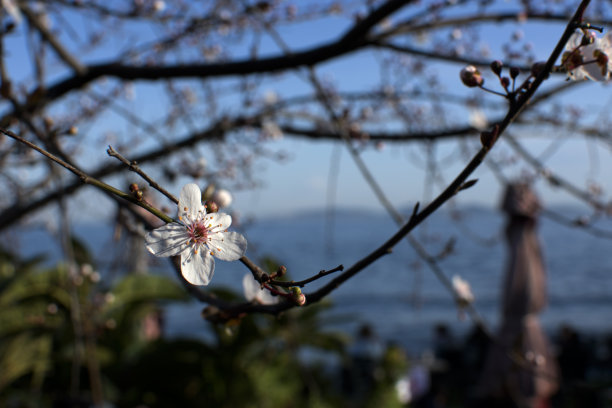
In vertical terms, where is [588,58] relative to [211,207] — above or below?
above

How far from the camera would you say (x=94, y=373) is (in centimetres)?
113

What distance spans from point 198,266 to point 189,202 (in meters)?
0.07

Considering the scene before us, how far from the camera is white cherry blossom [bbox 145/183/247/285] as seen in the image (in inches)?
21.1

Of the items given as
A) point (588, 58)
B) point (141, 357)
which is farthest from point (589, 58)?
point (141, 357)

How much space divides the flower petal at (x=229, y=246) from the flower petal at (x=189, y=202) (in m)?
0.04

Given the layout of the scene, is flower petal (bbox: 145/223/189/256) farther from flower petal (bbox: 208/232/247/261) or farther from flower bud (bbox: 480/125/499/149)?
flower bud (bbox: 480/125/499/149)

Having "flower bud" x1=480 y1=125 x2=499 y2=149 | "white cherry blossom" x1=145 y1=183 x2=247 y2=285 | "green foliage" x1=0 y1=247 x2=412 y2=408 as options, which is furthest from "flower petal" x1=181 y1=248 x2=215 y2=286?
"green foliage" x1=0 y1=247 x2=412 y2=408

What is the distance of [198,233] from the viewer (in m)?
0.59

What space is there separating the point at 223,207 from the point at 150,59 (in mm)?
2193

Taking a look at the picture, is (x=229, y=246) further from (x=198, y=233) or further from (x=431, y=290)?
(x=431, y=290)

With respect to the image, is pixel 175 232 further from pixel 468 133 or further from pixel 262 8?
pixel 468 133

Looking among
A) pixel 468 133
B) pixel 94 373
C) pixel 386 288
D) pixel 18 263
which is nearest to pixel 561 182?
pixel 468 133

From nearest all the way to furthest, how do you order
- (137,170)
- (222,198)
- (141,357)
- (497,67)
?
(137,170) → (497,67) → (222,198) → (141,357)

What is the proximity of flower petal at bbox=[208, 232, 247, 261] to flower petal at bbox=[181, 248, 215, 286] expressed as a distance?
0.03 metres
